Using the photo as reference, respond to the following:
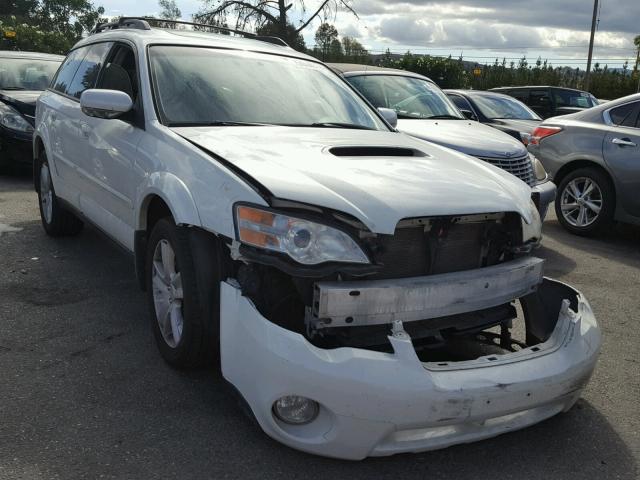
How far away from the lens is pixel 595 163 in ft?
23.2

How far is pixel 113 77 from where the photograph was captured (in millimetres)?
4387

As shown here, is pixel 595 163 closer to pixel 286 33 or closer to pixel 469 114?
pixel 469 114

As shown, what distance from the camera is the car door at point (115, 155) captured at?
3.75 meters

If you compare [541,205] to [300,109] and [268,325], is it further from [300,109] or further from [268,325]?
[268,325]

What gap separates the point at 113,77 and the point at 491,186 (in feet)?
8.89

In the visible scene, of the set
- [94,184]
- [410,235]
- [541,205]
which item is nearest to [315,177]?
[410,235]

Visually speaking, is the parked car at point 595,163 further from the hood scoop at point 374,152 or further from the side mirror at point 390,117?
the hood scoop at point 374,152

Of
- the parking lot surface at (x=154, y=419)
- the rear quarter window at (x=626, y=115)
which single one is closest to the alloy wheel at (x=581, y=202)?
the rear quarter window at (x=626, y=115)

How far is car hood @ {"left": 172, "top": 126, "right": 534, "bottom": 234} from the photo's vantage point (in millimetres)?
2631

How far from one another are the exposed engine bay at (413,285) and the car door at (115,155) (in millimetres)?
1361

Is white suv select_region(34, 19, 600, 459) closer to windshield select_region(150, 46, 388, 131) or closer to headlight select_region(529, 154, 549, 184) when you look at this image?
windshield select_region(150, 46, 388, 131)

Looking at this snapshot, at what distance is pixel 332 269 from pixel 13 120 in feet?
25.5

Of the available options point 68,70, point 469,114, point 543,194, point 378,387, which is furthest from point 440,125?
point 378,387

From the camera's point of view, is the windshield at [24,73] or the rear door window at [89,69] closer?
the rear door window at [89,69]
